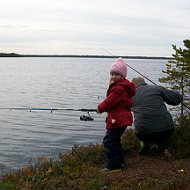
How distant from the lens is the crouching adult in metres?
7.80

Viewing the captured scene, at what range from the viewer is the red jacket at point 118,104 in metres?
7.11

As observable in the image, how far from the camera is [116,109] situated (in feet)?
23.6

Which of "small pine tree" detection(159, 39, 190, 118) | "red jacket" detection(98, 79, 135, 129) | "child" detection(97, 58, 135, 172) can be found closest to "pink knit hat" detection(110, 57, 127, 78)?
"child" detection(97, 58, 135, 172)

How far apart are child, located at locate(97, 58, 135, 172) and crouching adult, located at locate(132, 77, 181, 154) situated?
2.08ft

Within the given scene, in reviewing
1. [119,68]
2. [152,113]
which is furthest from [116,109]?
[152,113]

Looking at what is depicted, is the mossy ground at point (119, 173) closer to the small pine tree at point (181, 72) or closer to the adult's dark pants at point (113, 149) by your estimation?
the adult's dark pants at point (113, 149)

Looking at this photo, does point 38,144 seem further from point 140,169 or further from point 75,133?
point 140,169

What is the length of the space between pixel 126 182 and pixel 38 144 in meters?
10.3

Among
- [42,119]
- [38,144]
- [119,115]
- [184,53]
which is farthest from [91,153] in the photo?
[42,119]

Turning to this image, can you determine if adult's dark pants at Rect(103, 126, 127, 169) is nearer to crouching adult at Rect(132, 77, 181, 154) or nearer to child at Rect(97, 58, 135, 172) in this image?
child at Rect(97, 58, 135, 172)

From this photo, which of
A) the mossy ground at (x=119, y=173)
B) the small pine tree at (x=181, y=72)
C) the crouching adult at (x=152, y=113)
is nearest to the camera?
the mossy ground at (x=119, y=173)

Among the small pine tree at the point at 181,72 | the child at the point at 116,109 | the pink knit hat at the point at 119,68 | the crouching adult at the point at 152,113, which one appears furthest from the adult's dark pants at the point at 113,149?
the small pine tree at the point at 181,72

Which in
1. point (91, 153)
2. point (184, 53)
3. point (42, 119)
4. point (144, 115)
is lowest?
point (42, 119)

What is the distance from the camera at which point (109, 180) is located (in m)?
6.55
